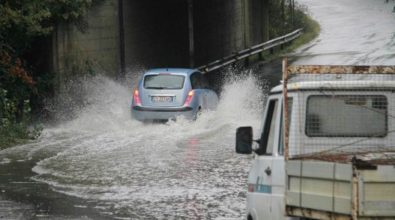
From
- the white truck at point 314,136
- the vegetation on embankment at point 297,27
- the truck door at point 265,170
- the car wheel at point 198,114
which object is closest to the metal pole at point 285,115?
the white truck at point 314,136

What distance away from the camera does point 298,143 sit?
7.56 m

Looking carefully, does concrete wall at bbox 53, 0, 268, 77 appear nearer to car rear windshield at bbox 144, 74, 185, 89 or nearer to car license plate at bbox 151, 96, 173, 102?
car rear windshield at bbox 144, 74, 185, 89

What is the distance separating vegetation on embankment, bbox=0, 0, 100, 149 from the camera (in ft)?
71.4

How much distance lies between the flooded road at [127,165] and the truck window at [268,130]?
337 cm

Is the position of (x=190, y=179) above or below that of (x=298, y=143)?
below

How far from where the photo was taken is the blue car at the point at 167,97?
2208 centimetres

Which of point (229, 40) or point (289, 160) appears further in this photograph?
point (229, 40)

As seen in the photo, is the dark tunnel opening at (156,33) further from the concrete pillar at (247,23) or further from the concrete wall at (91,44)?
the concrete pillar at (247,23)

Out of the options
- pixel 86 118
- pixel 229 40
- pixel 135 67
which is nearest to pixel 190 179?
pixel 86 118

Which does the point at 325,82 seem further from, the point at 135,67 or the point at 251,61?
the point at 251,61

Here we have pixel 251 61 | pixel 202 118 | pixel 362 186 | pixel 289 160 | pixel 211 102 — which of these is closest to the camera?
pixel 362 186

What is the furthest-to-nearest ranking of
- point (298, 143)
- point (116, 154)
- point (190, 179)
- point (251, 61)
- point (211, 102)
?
point (251, 61) → point (211, 102) → point (116, 154) → point (190, 179) → point (298, 143)

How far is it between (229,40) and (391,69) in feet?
82.1

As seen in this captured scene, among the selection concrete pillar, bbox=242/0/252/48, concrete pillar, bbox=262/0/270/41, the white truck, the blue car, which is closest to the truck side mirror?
the white truck
